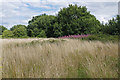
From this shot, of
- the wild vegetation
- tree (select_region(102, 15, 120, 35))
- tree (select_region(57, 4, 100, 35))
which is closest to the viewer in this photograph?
the wild vegetation

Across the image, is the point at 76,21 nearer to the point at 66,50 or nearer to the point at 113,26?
the point at 113,26

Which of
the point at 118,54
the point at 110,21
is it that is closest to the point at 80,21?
the point at 110,21

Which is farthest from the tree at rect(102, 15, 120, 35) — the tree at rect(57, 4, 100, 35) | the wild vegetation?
the tree at rect(57, 4, 100, 35)

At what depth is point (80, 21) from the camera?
762 inches

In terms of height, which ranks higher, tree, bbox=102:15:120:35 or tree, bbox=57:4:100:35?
tree, bbox=57:4:100:35

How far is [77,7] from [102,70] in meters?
21.5

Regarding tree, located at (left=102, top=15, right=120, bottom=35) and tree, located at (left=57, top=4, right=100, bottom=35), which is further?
tree, located at (left=57, top=4, right=100, bottom=35)

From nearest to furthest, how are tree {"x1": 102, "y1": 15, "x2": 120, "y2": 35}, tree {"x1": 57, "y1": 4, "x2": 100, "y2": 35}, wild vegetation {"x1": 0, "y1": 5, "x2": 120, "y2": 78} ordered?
wild vegetation {"x1": 0, "y1": 5, "x2": 120, "y2": 78} < tree {"x1": 102, "y1": 15, "x2": 120, "y2": 35} < tree {"x1": 57, "y1": 4, "x2": 100, "y2": 35}

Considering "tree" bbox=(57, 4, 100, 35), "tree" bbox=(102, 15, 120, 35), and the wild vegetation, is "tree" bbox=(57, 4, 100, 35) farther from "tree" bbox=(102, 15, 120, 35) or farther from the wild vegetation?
"tree" bbox=(102, 15, 120, 35)

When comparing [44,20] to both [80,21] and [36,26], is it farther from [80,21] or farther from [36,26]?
[80,21]

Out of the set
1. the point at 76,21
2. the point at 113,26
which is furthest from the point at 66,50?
the point at 76,21

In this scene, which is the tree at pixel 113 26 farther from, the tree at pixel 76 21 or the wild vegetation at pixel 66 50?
the tree at pixel 76 21

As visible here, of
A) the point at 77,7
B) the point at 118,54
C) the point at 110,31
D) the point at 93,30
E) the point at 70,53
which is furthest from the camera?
the point at 77,7

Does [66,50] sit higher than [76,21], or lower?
lower
